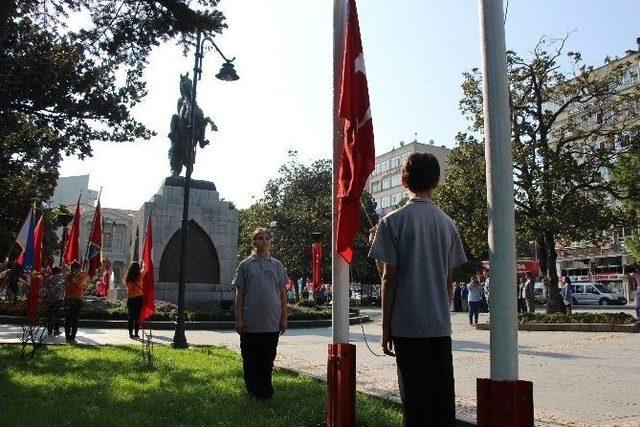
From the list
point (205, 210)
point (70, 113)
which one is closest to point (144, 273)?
point (70, 113)

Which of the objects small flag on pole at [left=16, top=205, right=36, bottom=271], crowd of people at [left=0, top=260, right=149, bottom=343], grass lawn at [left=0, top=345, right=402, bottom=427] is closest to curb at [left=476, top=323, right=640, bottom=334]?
crowd of people at [left=0, top=260, right=149, bottom=343]

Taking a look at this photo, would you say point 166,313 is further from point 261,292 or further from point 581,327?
point 261,292

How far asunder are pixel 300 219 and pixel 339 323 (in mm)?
46273

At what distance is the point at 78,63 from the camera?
44.2ft

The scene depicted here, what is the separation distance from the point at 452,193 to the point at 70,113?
14362 mm

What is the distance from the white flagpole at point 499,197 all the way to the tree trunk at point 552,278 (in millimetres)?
19846

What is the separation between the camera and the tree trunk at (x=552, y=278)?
882 inches

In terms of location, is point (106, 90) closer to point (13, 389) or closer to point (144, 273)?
point (144, 273)

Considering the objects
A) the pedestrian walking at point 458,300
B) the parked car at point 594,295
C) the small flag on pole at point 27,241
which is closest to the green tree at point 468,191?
the pedestrian walking at point 458,300

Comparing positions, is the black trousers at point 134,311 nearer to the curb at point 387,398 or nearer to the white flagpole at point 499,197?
the curb at point 387,398

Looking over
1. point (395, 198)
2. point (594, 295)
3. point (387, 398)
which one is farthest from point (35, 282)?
point (395, 198)

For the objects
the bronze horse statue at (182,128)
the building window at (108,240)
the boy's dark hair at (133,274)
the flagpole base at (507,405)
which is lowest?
the flagpole base at (507,405)

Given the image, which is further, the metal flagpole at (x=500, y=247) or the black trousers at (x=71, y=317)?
the black trousers at (x=71, y=317)

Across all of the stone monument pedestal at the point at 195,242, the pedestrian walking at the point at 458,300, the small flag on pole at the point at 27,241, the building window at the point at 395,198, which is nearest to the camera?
the small flag on pole at the point at 27,241
